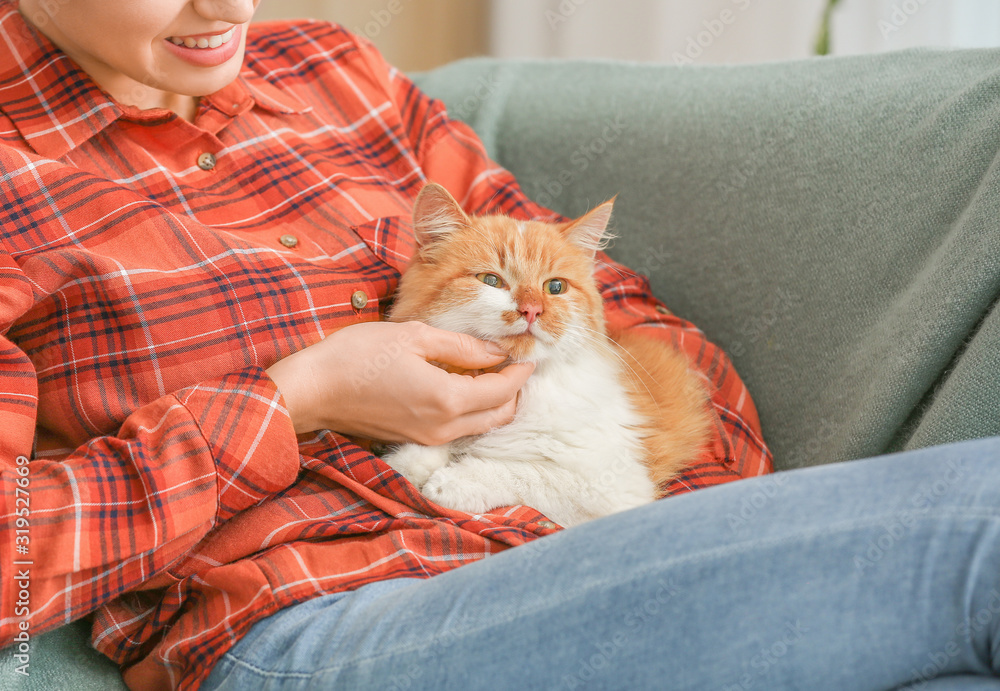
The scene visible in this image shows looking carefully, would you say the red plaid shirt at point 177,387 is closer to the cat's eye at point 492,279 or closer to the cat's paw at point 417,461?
the cat's paw at point 417,461

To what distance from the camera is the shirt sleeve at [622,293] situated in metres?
1.34

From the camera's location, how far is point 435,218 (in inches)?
51.6

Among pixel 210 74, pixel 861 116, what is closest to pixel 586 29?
pixel 861 116

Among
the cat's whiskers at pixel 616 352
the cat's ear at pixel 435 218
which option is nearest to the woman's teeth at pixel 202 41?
the cat's ear at pixel 435 218

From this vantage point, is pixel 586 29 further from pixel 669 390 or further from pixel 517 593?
pixel 517 593

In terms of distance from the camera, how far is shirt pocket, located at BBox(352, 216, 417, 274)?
4.37ft

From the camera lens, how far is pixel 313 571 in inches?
39.2

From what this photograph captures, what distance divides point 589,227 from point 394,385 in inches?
20.6

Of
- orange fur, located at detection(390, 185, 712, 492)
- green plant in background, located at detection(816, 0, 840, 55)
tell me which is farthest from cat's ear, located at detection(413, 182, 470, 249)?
→ green plant in background, located at detection(816, 0, 840, 55)

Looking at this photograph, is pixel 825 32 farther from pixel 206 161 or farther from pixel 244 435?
pixel 244 435

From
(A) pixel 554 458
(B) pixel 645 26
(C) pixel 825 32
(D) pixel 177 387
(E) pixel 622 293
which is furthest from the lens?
(B) pixel 645 26

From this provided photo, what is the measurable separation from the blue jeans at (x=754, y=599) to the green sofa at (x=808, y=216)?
38 cm

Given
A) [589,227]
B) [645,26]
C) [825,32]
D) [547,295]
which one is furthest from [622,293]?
[645,26]

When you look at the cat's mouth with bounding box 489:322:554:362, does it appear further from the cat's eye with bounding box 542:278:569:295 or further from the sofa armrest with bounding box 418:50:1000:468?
the sofa armrest with bounding box 418:50:1000:468
